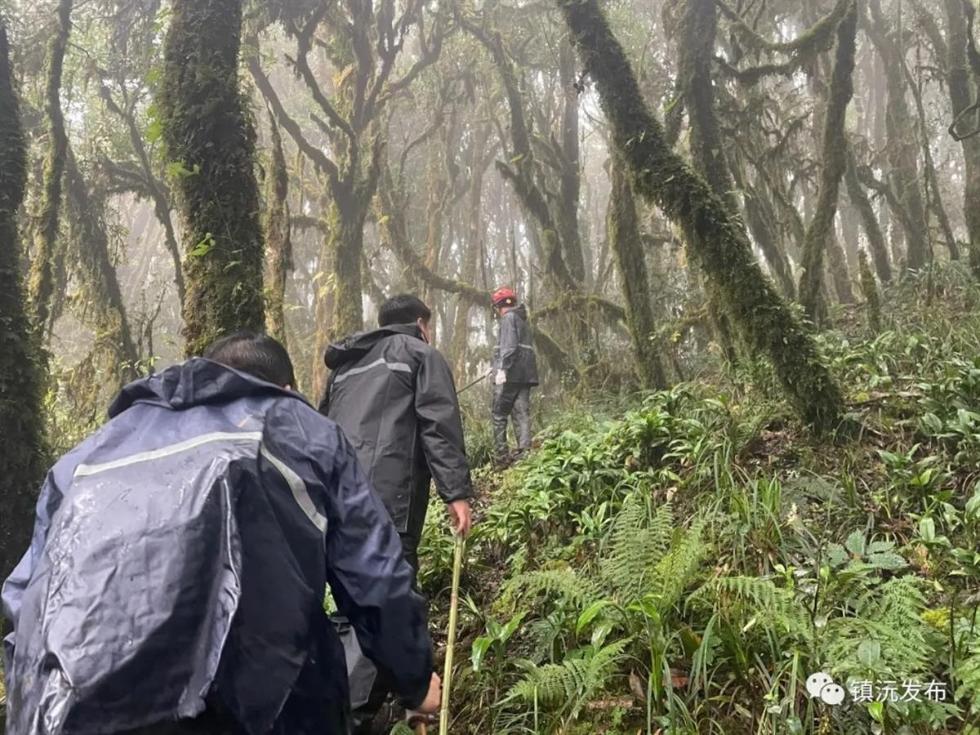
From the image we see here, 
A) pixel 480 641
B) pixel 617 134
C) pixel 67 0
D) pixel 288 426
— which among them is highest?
pixel 67 0

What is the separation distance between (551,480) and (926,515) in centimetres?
239

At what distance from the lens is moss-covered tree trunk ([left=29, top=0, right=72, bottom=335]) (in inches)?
314

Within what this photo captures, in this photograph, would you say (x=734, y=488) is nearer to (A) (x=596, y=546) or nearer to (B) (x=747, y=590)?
(A) (x=596, y=546)

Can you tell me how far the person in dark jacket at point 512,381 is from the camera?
8.63m

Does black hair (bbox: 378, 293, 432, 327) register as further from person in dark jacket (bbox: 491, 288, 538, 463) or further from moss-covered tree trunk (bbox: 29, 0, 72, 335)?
moss-covered tree trunk (bbox: 29, 0, 72, 335)

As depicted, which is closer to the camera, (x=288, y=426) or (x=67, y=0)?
(x=288, y=426)

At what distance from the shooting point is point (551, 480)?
17.0 ft

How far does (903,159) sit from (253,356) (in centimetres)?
1338

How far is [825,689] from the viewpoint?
2564mm

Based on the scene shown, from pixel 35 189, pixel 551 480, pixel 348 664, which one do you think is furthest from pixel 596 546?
pixel 35 189

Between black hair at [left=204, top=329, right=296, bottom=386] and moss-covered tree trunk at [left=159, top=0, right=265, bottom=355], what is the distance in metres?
1.74

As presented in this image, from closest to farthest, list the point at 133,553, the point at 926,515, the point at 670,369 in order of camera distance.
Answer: the point at 133,553 < the point at 926,515 < the point at 670,369

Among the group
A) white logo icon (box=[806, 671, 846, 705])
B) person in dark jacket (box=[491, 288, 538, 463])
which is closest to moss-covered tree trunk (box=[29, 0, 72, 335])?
person in dark jacket (box=[491, 288, 538, 463])

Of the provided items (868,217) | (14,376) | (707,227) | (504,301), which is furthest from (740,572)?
(868,217)
